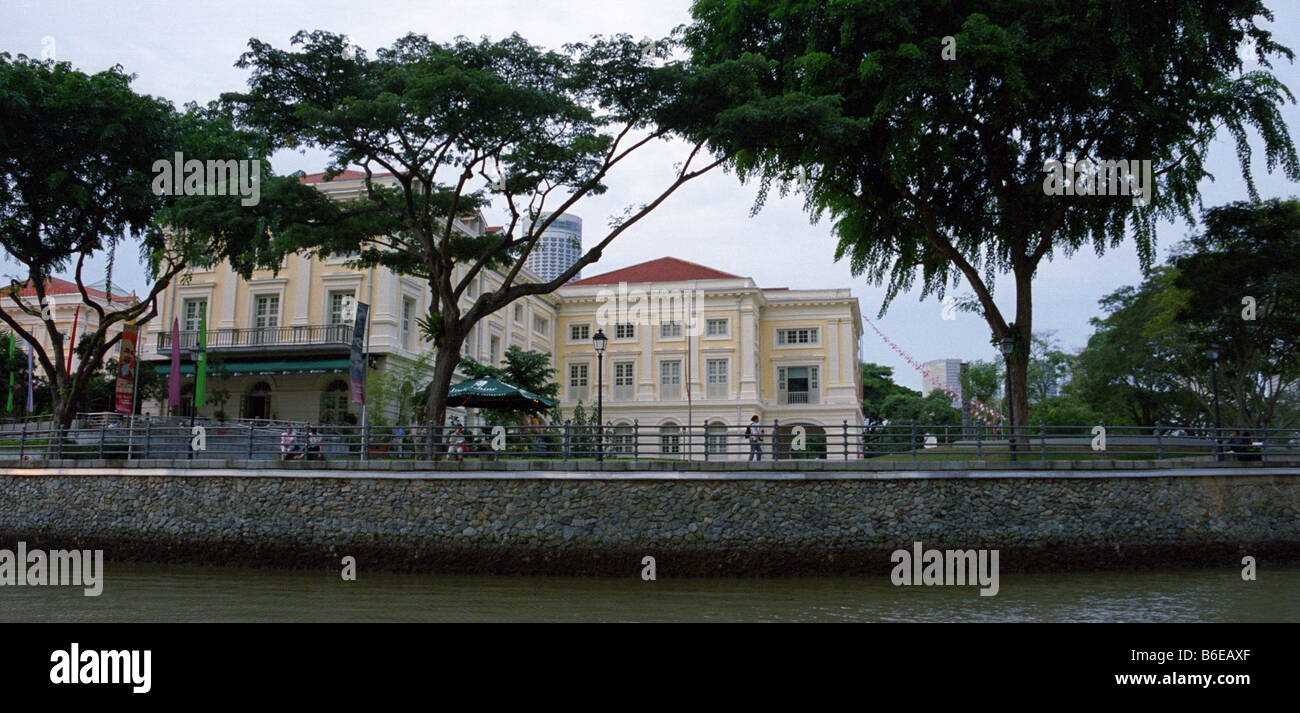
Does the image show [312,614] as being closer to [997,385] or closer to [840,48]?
[840,48]

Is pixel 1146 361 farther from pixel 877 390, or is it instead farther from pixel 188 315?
pixel 877 390

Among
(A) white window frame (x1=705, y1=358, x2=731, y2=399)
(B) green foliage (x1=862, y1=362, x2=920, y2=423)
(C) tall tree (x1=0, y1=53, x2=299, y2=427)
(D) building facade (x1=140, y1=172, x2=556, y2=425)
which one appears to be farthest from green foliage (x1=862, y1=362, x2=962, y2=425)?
(C) tall tree (x1=0, y1=53, x2=299, y2=427)

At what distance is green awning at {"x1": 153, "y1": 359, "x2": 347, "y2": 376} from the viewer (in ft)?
99.1

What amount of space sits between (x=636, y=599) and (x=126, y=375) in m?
17.4

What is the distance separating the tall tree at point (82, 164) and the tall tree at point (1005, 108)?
1214 centimetres

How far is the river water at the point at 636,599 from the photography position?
1096 centimetres

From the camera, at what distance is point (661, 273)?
156ft

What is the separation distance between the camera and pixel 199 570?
15.8m

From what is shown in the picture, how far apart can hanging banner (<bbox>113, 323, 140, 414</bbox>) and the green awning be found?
5354 millimetres

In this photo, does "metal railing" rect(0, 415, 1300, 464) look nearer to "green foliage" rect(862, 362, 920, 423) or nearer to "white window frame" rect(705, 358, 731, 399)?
"white window frame" rect(705, 358, 731, 399)

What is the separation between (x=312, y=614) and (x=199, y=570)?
19.9 ft

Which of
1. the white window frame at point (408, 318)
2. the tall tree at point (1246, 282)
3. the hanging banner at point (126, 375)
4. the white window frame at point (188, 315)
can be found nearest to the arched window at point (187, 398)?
the white window frame at point (188, 315)

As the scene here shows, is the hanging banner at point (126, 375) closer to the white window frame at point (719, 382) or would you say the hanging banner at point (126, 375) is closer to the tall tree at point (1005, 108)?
the tall tree at point (1005, 108)
